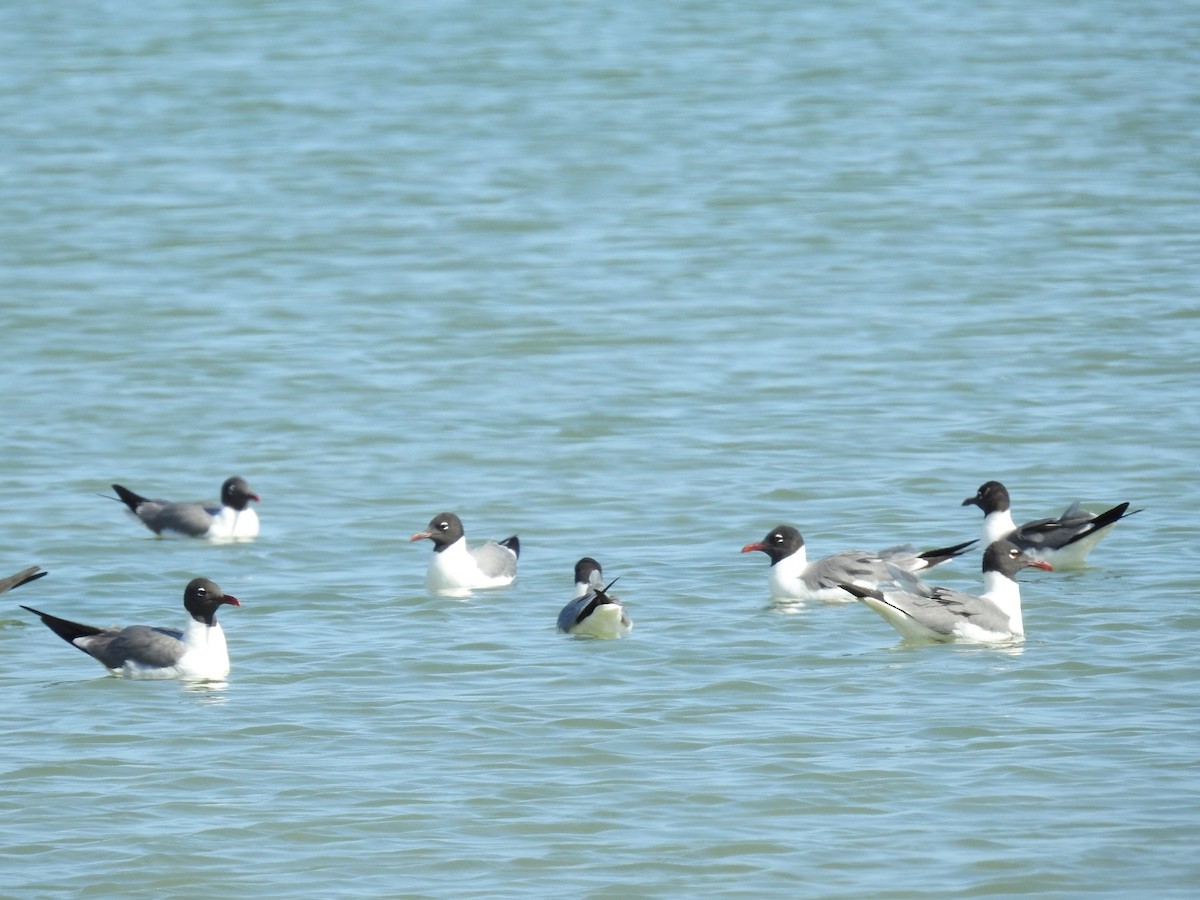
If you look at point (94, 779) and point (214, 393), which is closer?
point (94, 779)

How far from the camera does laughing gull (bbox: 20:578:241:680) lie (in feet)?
41.3

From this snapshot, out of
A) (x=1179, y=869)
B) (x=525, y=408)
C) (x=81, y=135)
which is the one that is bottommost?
(x=1179, y=869)

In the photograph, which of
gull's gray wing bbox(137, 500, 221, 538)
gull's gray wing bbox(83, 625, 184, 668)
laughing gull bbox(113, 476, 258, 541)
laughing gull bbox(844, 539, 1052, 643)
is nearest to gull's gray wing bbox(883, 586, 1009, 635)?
laughing gull bbox(844, 539, 1052, 643)

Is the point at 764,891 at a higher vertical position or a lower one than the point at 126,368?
lower

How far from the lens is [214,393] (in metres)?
21.0

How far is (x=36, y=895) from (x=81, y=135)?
26.3 meters

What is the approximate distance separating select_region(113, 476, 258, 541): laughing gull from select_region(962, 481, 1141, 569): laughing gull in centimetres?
594

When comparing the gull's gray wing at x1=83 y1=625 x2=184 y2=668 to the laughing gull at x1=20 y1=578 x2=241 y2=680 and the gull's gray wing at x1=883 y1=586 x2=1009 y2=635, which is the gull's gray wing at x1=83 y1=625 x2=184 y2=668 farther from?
the gull's gray wing at x1=883 y1=586 x2=1009 y2=635

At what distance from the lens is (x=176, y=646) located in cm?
1266

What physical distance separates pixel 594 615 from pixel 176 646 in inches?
102

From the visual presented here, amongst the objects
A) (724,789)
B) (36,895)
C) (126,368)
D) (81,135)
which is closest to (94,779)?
(36,895)

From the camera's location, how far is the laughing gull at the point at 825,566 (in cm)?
1423

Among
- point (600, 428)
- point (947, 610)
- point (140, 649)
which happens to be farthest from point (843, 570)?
point (600, 428)

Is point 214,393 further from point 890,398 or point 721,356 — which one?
point 890,398
